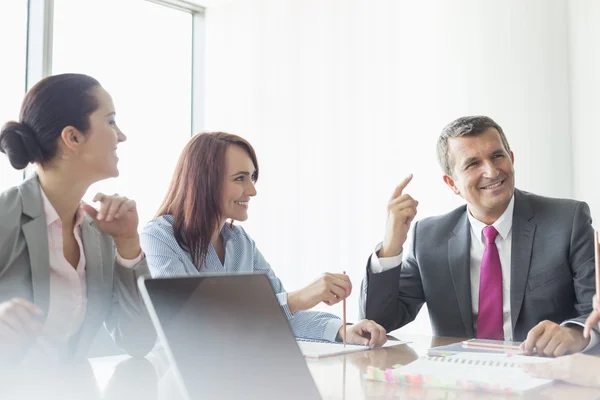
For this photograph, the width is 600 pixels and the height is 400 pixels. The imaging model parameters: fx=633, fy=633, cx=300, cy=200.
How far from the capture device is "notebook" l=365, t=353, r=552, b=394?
3.81 feet

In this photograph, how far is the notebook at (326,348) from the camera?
1637 mm

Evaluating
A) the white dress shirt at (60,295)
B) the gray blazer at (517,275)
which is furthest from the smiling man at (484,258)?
the white dress shirt at (60,295)

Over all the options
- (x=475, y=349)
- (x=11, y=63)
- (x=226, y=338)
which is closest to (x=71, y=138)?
(x=226, y=338)

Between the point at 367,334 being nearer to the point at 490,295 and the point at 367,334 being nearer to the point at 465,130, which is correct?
the point at 490,295

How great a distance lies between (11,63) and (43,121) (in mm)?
2304

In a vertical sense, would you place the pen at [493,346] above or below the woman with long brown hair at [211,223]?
below

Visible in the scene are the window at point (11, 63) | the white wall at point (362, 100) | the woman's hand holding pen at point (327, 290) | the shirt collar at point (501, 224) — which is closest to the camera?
the woman's hand holding pen at point (327, 290)

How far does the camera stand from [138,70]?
4613 mm

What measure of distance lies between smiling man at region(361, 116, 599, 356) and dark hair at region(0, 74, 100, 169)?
1.12m

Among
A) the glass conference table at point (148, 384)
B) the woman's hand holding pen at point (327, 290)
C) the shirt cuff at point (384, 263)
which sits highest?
the shirt cuff at point (384, 263)

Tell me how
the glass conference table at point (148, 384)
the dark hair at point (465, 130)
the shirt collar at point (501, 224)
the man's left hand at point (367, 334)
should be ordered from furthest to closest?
the dark hair at point (465, 130) < the shirt collar at point (501, 224) < the man's left hand at point (367, 334) < the glass conference table at point (148, 384)

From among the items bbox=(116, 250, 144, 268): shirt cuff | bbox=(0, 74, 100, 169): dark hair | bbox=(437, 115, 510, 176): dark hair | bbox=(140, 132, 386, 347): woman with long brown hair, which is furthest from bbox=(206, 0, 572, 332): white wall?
bbox=(0, 74, 100, 169): dark hair

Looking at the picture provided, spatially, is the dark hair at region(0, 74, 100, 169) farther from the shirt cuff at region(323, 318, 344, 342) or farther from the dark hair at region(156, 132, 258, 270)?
the shirt cuff at region(323, 318, 344, 342)

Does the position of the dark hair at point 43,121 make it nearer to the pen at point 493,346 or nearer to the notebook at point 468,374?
the notebook at point 468,374
